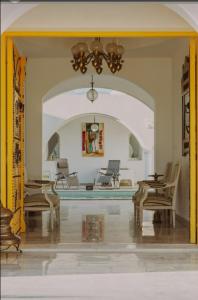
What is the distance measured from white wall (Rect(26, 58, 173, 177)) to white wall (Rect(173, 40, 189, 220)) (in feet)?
1.09

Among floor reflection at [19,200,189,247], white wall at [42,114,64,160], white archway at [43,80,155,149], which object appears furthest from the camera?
white archway at [43,80,155,149]

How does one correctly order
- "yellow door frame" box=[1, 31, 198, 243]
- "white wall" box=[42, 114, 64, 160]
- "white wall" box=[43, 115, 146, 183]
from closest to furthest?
"yellow door frame" box=[1, 31, 198, 243], "white wall" box=[42, 114, 64, 160], "white wall" box=[43, 115, 146, 183]

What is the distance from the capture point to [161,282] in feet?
17.6

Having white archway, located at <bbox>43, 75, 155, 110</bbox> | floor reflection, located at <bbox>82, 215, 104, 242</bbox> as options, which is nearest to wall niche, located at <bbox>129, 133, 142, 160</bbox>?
white archway, located at <bbox>43, 75, 155, 110</bbox>

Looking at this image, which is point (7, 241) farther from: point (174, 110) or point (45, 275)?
point (174, 110)

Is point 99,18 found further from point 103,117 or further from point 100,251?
point 103,117

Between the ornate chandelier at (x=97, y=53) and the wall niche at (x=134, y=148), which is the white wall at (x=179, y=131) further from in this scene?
the wall niche at (x=134, y=148)

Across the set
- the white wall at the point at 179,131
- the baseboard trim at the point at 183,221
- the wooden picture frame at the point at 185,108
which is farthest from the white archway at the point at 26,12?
the baseboard trim at the point at 183,221

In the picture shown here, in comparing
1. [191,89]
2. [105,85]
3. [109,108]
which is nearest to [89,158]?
[109,108]

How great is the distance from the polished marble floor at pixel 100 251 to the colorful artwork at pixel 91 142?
49.1 ft

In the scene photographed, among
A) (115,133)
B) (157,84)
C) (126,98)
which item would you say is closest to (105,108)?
(126,98)

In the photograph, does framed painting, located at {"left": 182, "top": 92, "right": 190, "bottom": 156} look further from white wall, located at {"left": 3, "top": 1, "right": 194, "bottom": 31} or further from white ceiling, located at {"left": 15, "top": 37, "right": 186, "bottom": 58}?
white wall, located at {"left": 3, "top": 1, "right": 194, "bottom": 31}

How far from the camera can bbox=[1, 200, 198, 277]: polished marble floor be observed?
591 centimetres

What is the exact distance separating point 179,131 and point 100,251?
415cm
